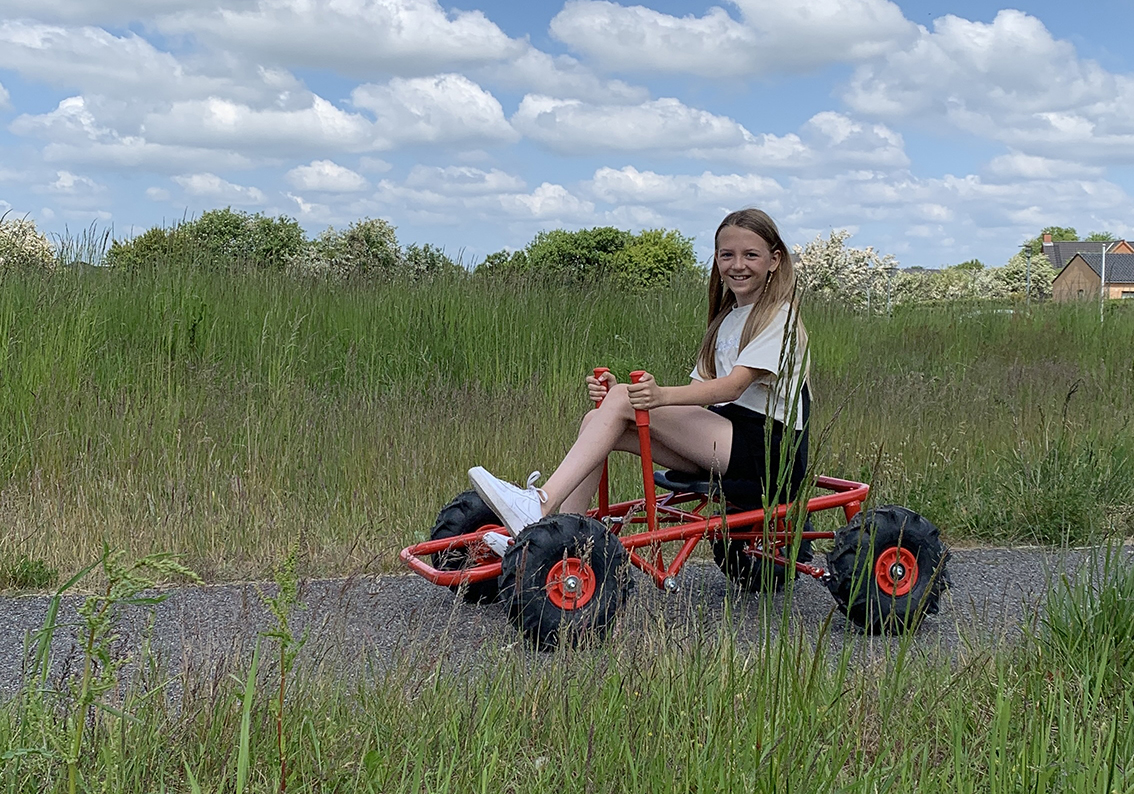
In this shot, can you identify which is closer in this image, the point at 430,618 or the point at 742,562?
the point at 430,618

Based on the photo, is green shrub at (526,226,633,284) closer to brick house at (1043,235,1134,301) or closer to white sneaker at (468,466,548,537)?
white sneaker at (468,466,548,537)

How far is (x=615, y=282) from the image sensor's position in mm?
10023

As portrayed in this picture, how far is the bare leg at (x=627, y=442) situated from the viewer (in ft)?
13.1

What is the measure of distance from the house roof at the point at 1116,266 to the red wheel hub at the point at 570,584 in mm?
77140

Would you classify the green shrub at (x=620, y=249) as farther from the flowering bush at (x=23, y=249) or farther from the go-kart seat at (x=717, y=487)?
the go-kart seat at (x=717, y=487)

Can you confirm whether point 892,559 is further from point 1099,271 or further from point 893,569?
point 1099,271

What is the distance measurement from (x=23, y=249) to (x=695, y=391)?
18.4 feet

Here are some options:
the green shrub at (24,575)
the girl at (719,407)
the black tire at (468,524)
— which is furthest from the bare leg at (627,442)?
the green shrub at (24,575)

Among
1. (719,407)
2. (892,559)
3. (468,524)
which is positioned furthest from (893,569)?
(468,524)

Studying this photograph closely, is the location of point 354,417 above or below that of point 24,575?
above

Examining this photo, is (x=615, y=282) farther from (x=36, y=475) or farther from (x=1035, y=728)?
(x=1035, y=728)

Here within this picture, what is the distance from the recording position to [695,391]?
4.01m

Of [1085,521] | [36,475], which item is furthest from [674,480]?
[36,475]

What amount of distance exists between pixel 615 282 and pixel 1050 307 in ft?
24.1
